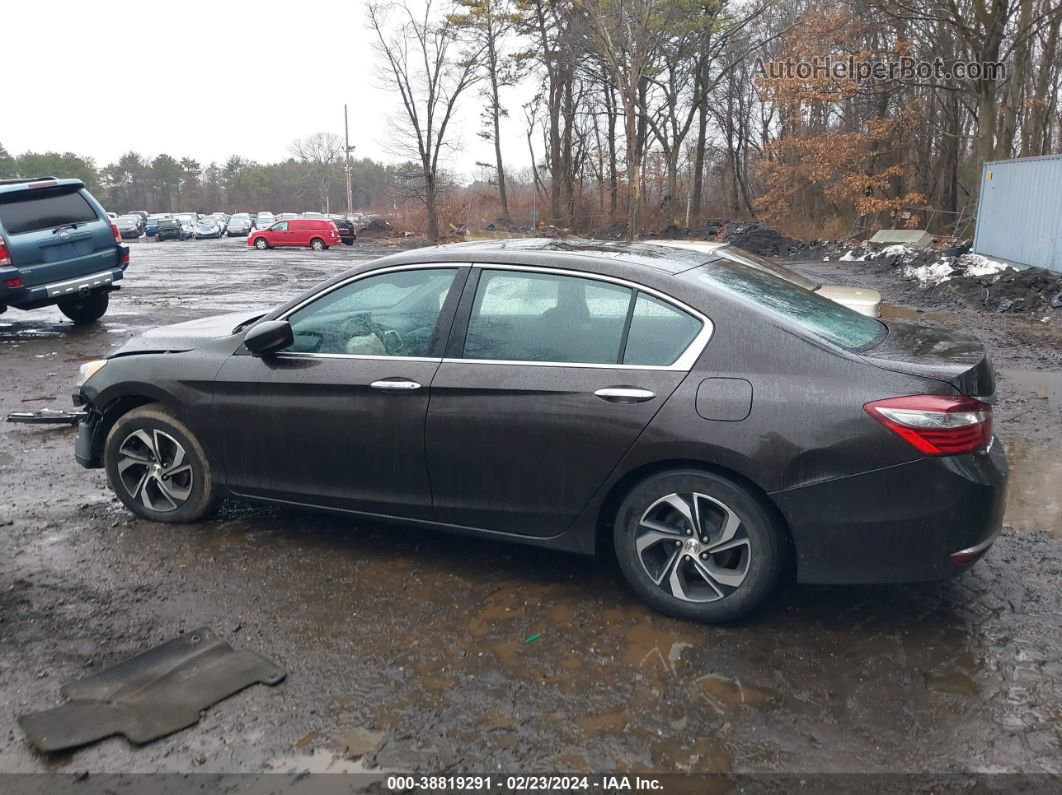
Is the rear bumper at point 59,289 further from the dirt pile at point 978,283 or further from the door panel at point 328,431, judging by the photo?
the dirt pile at point 978,283

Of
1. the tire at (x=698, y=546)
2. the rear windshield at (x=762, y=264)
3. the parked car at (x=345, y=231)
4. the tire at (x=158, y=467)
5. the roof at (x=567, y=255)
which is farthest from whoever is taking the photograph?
the parked car at (x=345, y=231)

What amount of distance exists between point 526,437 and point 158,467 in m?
2.28

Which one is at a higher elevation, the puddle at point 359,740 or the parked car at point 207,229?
the parked car at point 207,229

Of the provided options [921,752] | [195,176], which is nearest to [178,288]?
[921,752]

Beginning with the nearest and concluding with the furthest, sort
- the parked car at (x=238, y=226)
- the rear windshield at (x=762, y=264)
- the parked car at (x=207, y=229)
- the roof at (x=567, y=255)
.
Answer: the roof at (x=567, y=255) < the rear windshield at (x=762, y=264) < the parked car at (x=207, y=229) < the parked car at (x=238, y=226)

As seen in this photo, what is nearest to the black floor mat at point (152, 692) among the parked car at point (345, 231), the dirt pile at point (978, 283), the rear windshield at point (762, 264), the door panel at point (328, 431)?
the door panel at point (328, 431)

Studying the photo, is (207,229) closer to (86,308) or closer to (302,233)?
(302,233)

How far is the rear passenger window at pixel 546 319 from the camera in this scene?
12.6 feet

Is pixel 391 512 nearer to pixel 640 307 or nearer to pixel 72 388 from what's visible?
pixel 640 307

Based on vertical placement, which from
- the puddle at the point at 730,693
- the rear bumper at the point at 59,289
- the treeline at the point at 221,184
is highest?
the treeline at the point at 221,184

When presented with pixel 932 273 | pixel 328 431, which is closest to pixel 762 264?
pixel 328 431

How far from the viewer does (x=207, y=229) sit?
58.3 meters

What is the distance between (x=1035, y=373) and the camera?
9.32 m

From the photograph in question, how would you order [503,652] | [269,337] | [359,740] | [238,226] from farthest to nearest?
[238,226]
[269,337]
[503,652]
[359,740]
